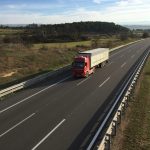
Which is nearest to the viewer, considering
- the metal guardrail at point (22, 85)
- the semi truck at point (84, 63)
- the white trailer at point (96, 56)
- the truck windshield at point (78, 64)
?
the metal guardrail at point (22, 85)

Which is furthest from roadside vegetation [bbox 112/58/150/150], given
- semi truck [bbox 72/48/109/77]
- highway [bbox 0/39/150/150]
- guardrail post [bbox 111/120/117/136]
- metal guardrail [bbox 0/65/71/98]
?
metal guardrail [bbox 0/65/71/98]

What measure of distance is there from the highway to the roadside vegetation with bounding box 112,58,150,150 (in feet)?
5.29

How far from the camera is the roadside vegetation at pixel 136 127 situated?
1409 cm

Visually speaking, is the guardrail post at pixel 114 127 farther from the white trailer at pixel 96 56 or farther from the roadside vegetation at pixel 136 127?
the white trailer at pixel 96 56

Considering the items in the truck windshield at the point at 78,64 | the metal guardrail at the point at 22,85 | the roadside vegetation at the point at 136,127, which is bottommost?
the metal guardrail at the point at 22,85

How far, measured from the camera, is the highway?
47.3ft

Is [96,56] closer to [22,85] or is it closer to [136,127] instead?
[22,85]

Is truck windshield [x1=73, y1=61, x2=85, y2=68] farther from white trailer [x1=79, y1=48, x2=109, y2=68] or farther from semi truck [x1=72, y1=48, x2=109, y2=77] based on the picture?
white trailer [x1=79, y1=48, x2=109, y2=68]

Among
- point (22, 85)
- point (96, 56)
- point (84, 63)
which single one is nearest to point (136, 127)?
point (22, 85)

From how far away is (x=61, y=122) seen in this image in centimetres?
1727

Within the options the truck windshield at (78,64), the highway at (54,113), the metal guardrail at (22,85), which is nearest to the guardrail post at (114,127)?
the highway at (54,113)

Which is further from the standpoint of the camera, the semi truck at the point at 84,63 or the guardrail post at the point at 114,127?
the semi truck at the point at 84,63

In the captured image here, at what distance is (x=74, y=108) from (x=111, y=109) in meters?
2.53

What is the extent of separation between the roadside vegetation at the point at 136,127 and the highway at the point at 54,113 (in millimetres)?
1612
